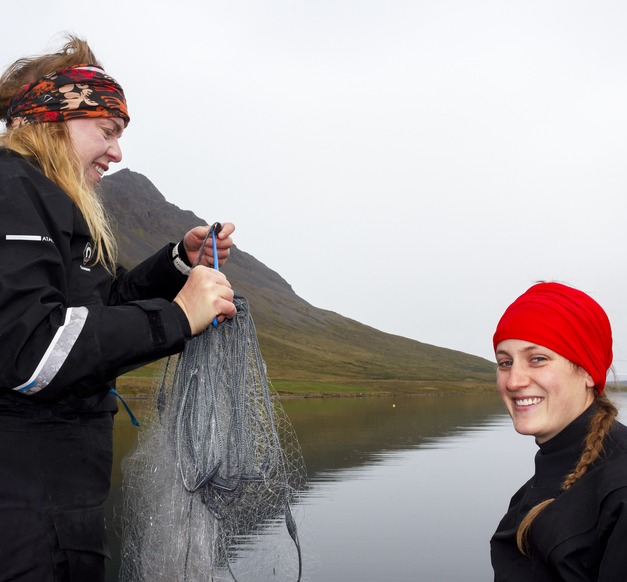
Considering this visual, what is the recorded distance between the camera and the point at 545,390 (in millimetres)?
3168

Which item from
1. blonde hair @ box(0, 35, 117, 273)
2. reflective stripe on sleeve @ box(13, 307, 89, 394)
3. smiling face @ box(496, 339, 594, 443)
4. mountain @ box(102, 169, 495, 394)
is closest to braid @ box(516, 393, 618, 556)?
smiling face @ box(496, 339, 594, 443)

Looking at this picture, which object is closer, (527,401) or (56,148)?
(56,148)

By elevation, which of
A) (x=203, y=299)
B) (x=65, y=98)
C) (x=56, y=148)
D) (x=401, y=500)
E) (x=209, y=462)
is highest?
(x=65, y=98)

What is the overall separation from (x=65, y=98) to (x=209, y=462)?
5.52 ft

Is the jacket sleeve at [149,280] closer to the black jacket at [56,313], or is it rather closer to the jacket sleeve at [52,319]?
the black jacket at [56,313]

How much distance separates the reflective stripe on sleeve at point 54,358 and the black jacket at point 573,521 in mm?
1838

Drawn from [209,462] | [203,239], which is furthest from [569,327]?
[203,239]

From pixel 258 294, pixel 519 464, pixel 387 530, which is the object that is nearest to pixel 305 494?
pixel 387 530

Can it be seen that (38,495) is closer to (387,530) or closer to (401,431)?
(387,530)

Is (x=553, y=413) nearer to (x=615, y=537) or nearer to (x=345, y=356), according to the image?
(x=615, y=537)

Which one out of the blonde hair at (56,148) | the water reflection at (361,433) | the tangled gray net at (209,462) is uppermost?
the blonde hair at (56,148)

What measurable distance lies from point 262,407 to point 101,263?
53.7 inches

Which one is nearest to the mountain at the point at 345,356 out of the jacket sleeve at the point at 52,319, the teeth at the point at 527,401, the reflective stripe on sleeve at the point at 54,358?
the teeth at the point at 527,401

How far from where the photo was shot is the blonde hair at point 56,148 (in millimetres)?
2803
